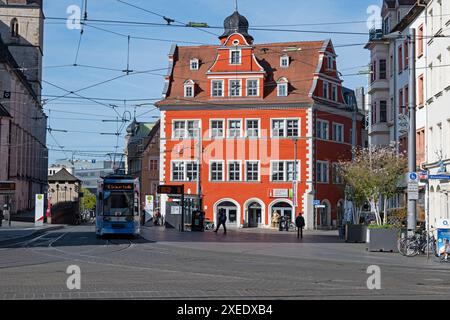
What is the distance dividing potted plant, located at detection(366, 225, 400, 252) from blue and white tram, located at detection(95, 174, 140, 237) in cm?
1360

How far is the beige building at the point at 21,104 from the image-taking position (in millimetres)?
82750

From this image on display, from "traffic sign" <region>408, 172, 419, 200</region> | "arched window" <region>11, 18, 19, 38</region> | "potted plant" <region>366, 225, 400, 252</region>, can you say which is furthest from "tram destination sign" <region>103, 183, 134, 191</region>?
"arched window" <region>11, 18, 19, 38</region>

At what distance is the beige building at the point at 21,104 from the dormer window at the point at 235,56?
23.8m

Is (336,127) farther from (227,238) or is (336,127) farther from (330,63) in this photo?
(227,238)

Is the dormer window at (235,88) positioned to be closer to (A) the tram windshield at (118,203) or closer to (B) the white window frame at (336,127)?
(B) the white window frame at (336,127)

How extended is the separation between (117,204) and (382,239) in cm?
1474

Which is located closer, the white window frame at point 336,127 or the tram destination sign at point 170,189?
the tram destination sign at point 170,189

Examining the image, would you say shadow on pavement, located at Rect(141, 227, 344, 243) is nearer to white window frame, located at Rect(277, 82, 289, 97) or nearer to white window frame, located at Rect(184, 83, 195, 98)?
white window frame, located at Rect(277, 82, 289, 97)

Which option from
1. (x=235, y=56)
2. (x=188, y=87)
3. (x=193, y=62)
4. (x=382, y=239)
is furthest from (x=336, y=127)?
(x=382, y=239)

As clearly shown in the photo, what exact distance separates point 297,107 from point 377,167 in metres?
29.5

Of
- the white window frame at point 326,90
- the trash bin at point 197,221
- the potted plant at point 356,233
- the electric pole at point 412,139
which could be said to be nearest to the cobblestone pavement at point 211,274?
the electric pole at point 412,139

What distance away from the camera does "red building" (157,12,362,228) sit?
7156cm

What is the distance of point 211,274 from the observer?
20188 mm
